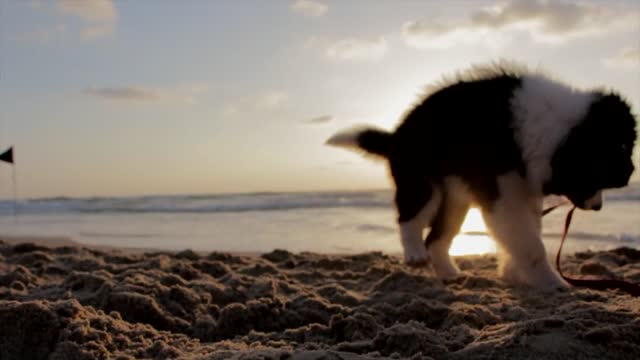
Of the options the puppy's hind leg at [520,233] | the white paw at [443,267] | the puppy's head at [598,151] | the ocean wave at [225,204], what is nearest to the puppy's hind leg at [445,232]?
the white paw at [443,267]

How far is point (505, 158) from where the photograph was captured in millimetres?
4586

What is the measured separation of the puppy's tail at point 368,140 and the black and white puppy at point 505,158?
0.05 m

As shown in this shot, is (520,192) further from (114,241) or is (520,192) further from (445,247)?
(114,241)

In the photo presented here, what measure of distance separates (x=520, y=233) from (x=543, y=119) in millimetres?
775

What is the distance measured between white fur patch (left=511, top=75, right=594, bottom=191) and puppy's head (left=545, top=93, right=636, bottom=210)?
5 cm

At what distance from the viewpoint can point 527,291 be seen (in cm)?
434

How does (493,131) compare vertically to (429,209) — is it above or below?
above

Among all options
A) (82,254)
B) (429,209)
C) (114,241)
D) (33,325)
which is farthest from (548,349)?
(114,241)

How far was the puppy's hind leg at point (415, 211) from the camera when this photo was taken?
4980 millimetres

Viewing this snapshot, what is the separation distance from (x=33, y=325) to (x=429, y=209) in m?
2.92

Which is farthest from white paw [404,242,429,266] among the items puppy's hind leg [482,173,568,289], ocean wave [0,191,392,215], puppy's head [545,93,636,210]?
ocean wave [0,191,392,215]

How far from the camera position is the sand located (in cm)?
246

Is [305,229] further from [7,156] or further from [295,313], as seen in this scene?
[295,313]

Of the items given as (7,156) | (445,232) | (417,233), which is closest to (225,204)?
(7,156)
